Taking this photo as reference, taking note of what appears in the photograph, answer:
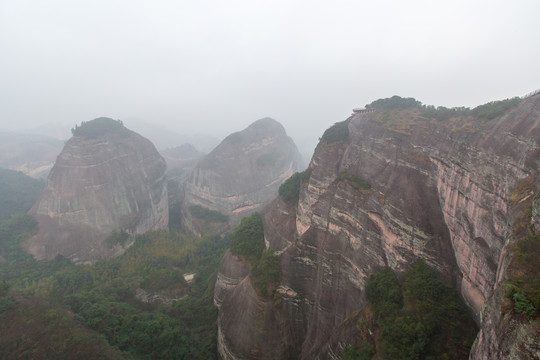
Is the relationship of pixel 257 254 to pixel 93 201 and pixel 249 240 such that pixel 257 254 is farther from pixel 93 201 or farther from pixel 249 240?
pixel 93 201

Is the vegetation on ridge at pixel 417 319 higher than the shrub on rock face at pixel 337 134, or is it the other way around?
the shrub on rock face at pixel 337 134

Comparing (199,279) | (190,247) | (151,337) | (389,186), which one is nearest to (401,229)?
(389,186)

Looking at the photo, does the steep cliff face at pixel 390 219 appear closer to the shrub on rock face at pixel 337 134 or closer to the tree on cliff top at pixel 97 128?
the shrub on rock face at pixel 337 134

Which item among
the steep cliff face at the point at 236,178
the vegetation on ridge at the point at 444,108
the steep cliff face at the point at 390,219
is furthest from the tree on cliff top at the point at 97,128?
the vegetation on ridge at the point at 444,108

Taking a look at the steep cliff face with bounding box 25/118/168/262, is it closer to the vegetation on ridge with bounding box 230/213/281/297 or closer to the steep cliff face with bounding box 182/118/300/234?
the steep cliff face with bounding box 182/118/300/234

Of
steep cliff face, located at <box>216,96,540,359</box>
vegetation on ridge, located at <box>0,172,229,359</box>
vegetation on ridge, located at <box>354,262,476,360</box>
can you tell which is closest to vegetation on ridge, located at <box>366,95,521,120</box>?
steep cliff face, located at <box>216,96,540,359</box>

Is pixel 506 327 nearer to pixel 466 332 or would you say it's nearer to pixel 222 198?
pixel 466 332
